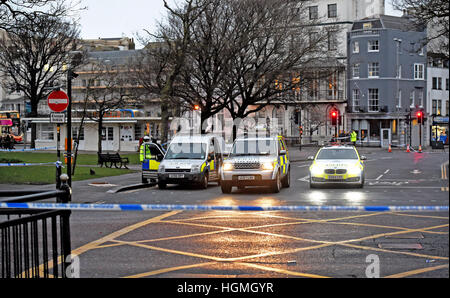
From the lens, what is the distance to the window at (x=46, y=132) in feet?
205

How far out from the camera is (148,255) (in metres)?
8.59

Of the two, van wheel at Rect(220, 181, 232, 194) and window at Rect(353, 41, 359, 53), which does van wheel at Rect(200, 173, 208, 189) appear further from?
window at Rect(353, 41, 359, 53)

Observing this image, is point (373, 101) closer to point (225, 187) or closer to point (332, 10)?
point (332, 10)

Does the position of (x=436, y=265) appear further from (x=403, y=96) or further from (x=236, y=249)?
(x=403, y=96)

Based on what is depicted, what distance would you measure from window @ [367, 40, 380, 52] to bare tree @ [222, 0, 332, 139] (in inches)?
1466

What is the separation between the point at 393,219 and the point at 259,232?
335cm

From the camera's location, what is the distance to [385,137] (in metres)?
73.7

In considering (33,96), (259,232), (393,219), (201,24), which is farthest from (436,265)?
(33,96)

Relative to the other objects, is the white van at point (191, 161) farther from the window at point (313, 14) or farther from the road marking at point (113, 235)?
the window at point (313, 14)

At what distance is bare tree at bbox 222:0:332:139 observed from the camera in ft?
117

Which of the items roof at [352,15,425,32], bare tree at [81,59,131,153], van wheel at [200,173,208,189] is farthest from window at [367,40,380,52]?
van wheel at [200,173,208,189]

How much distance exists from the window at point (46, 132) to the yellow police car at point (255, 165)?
45203 millimetres

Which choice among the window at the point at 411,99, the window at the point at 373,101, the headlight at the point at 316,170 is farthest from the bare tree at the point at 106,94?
the window at the point at 411,99

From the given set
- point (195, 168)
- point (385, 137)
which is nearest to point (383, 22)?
point (385, 137)
